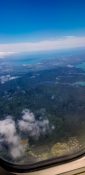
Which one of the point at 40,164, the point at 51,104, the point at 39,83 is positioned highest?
the point at 39,83

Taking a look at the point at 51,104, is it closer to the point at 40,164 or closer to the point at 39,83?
the point at 39,83

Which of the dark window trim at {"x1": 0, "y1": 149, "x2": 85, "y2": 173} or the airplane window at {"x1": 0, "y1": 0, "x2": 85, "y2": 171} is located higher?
the airplane window at {"x1": 0, "y1": 0, "x2": 85, "y2": 171}

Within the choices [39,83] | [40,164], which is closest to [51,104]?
[39,83]

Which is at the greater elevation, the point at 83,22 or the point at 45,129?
the point at 83,22

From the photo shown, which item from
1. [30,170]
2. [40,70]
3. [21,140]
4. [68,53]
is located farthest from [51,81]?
[30,170]

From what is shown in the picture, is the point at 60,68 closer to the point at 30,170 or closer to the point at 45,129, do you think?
the point at 45,129

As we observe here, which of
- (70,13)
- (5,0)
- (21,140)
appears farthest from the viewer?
(70,13)

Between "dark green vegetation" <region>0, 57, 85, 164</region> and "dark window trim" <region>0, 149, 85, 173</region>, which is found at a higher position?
"dark green vegetation" <region>0, 57, 85, 164</region>

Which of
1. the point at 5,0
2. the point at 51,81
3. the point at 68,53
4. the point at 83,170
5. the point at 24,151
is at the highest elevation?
the point at 5,0
